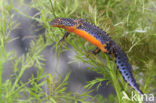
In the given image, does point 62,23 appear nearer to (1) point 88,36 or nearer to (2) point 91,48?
(1) point 88,36

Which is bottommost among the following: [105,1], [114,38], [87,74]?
[87,74]

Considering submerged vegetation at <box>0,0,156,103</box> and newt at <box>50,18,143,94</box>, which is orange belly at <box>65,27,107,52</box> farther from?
submerged vegetation at <box>0,0,156,103</box>

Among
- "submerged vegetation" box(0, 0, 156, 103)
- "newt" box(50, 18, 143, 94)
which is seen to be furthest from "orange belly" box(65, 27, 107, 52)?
"submerged vegetation" box(0, 0, 156, 103)

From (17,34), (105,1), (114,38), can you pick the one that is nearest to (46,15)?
(17,34)

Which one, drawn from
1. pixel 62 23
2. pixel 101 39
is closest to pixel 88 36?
pixel 101 39

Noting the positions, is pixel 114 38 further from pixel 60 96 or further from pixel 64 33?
pixel 60 96

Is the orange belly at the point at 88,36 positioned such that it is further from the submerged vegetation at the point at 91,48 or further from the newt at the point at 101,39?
the submerged vegetation at the point at 91,48

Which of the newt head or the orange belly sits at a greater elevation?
the newt head
